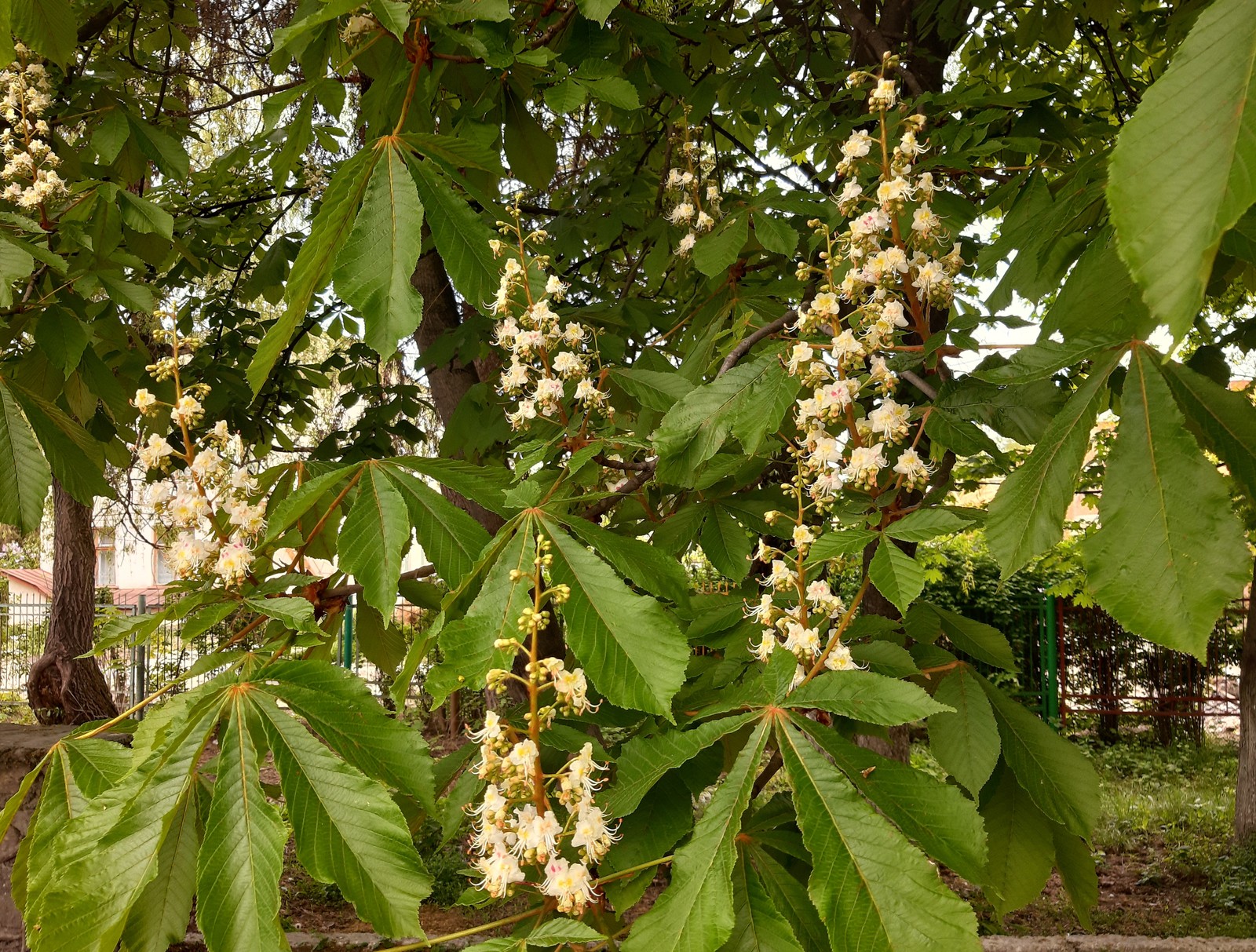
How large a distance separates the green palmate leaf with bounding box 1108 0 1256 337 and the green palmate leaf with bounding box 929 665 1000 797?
2.99 ft

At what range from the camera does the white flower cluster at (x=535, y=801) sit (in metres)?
0.97

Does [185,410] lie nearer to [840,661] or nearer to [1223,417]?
[840,661]

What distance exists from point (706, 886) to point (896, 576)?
1.44 ft

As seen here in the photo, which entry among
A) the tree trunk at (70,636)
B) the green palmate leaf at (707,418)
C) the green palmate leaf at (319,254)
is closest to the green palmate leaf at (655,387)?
the green palmate leaf at (707,418)

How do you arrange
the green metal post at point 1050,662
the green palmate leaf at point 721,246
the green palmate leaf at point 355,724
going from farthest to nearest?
the green metal post at point 1050,662, the green palmate leaf at point 721,246, the green palmate leaf at point 355,724

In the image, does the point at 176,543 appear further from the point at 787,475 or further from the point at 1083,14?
the point at 1083,14

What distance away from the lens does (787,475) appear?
229 centimetres

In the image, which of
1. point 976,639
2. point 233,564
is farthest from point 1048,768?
point 233,564

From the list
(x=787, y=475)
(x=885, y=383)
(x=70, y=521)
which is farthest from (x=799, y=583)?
(x=70, y=521)

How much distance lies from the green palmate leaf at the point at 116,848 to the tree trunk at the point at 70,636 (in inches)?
239

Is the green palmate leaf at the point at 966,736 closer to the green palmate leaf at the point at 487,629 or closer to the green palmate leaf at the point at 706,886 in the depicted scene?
the green palmate leaf at the point at 706,886

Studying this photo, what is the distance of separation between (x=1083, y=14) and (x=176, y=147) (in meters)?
3.13

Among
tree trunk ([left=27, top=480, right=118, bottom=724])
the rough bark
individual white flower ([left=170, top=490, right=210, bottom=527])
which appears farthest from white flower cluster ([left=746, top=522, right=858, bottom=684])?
tree trunk ([left=27, top=480, right=118, bottom=724])

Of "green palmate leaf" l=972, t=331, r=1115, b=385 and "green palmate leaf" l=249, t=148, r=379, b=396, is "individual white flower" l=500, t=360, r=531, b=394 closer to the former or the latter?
"green palmate leaf" l=249, t=148, r=379, b=396
